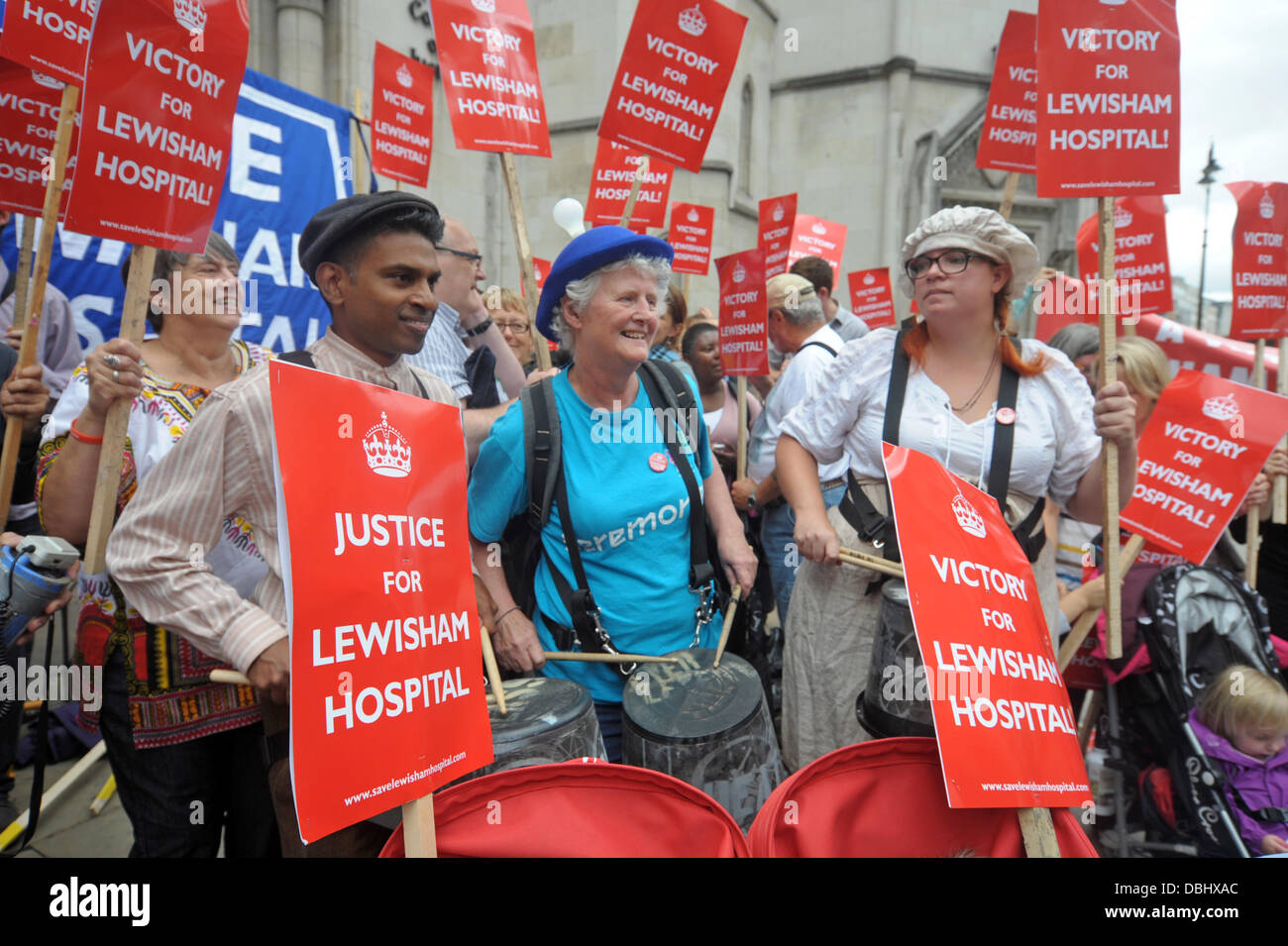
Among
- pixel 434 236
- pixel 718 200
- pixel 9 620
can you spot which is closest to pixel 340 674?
pixel 434 236

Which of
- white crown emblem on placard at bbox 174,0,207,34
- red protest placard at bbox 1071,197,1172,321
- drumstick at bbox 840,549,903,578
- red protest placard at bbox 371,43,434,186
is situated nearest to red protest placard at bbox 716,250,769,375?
red protest placard at bbox 371,43,434,186

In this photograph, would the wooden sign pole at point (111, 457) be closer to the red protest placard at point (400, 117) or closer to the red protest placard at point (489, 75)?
the red protest placard at point (489, 75)

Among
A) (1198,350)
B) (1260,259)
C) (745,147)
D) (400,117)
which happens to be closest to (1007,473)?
(1260,259)

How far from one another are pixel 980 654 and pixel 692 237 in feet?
19.4

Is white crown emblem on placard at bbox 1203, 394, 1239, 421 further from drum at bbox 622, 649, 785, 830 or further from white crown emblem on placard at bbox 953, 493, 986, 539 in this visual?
drum at bbox 622, 649, 785, 830

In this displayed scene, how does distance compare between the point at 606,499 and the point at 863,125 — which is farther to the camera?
the point at 863,125

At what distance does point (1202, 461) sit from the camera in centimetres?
282

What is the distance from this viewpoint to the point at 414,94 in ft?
16.0

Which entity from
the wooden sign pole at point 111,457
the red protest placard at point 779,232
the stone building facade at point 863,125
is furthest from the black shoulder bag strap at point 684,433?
the stone building facade at point 863,125

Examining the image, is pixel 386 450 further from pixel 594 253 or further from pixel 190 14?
pixel 190 14

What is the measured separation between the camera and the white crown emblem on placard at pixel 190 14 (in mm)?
1887

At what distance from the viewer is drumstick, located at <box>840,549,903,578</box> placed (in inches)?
70.7

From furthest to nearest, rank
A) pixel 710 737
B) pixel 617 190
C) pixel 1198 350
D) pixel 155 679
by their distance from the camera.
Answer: pixel 1198 350 → pixel 617 190 → pixel 155 679 → pixel 710 737
